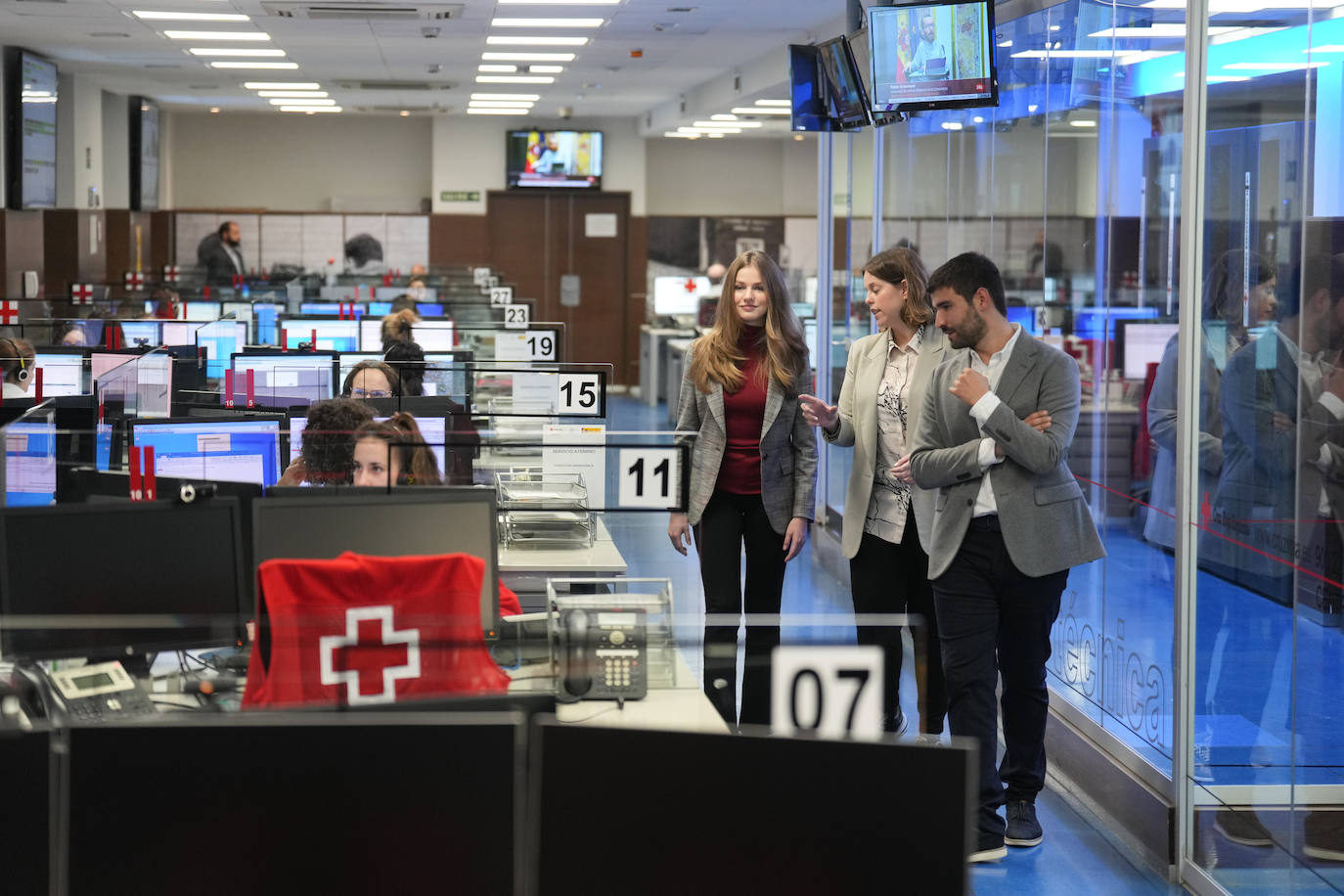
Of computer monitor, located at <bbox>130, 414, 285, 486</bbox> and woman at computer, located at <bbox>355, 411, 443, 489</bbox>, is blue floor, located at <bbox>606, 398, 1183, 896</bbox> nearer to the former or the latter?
woman at computer, located at <bbox>355, 411, 443, 489</bbox>

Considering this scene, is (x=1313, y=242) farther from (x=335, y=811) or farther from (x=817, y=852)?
(x=335, y=811)

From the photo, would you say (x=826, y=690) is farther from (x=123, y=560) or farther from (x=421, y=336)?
(x=421, y=336)

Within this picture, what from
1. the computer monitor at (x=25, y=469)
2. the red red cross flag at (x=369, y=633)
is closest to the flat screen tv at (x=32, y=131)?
the computer monitor at (x=25, y=469)

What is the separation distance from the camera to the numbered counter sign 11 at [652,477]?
3383 millimetres

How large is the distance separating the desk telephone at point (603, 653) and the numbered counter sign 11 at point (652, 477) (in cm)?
113

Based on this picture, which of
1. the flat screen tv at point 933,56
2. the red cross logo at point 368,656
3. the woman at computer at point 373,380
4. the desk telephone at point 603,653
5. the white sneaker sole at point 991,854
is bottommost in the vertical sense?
the white sneaker sole at point 991,854

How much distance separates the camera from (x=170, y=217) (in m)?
16.9

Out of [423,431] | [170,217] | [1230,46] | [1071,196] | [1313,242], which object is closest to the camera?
[1313,242]

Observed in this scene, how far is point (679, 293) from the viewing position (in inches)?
659

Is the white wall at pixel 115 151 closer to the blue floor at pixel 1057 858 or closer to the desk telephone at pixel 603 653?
the blue floor at pixel 1057 858

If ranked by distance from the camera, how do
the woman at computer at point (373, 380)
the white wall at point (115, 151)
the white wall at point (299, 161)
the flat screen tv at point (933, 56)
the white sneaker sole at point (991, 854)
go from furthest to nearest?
the white wall at point (299, 161) < the white wall at point (115, 151) < the woman at computer at point (373, 380) < the flat screen tv at point (933, 56) < the white sneaker sole at point (991, 854)

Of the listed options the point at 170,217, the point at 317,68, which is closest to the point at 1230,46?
the point at 317,68

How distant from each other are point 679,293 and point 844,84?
1042 cm

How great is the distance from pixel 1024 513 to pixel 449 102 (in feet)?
43.0
